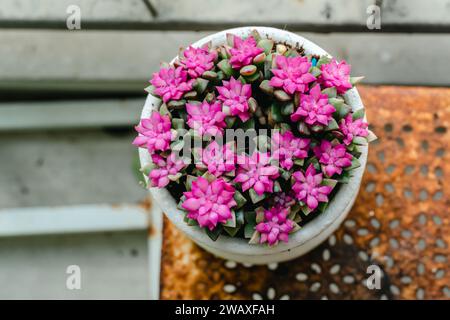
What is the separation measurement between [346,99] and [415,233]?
1.19 feet

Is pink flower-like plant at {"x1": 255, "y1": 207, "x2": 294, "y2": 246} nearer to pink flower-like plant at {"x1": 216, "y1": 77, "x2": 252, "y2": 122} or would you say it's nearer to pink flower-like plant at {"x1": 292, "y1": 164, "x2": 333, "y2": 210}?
pink flower-like plant at {"x1": 292, "y1": 164, "x2": 333, "y2": 210}

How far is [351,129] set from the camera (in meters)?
0.86

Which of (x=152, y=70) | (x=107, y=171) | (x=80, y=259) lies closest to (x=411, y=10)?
(x=152, y=70)

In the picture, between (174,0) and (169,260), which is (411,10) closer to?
(174,0)

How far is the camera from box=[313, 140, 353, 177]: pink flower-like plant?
0.86 metres

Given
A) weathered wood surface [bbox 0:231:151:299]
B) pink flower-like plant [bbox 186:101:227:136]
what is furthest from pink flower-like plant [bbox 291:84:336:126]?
weathered wood surface [bbox 0:231:151:299]

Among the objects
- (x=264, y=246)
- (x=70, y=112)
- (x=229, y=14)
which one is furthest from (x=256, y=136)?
(x=70, y=112)

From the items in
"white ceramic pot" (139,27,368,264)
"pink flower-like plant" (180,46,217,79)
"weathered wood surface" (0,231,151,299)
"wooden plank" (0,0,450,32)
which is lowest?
"weathered wood surface" (0,231,151,299)

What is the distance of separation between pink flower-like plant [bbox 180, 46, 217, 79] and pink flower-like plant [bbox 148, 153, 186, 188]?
126 mm

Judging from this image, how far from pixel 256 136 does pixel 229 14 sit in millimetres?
539

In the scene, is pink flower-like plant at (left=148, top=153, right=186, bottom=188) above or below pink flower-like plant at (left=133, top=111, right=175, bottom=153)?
below

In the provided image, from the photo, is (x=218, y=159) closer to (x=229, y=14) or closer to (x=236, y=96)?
(x=236, y=96)

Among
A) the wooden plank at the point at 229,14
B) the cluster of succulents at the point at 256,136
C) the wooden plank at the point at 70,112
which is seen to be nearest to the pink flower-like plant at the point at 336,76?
the cluster of succulents at the point at 256,136
